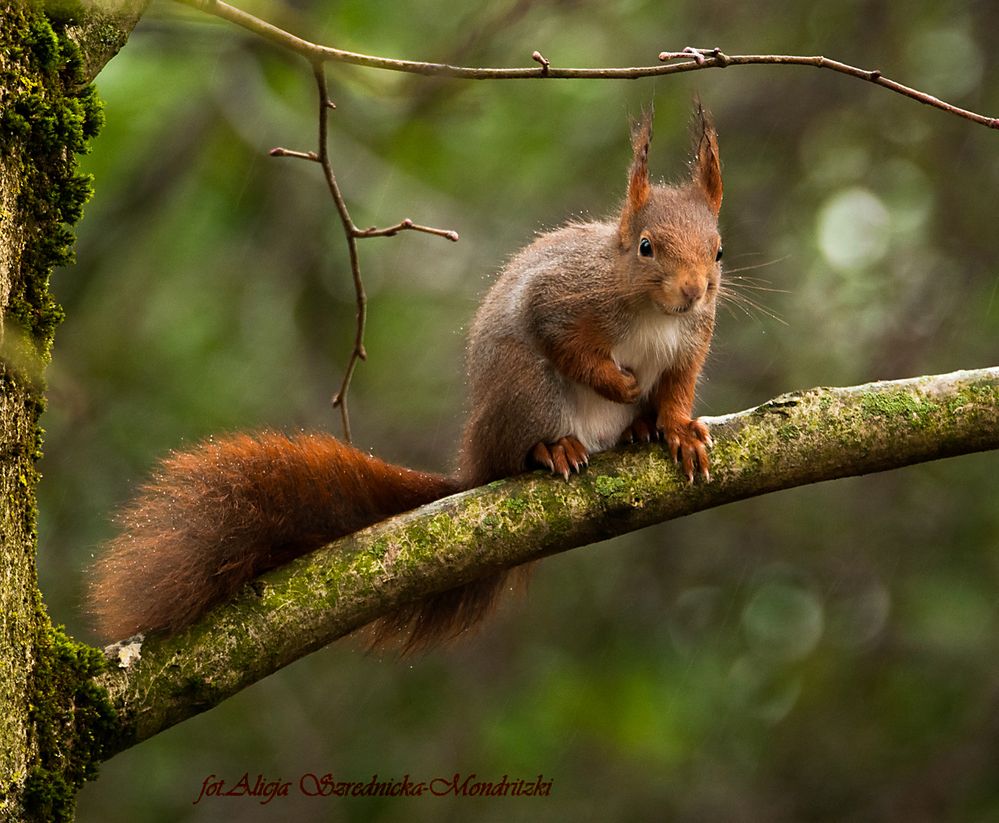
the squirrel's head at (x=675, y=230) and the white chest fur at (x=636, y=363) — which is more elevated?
the squirrel's head at (x=675, y=230)

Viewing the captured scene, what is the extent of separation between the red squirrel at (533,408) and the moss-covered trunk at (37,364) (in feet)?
1.40

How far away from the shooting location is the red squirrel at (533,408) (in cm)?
262

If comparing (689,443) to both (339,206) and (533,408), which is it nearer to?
(533,408)

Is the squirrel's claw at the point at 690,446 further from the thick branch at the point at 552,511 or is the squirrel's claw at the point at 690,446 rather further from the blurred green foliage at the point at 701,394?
the blurred green foliage at the point at 701,394

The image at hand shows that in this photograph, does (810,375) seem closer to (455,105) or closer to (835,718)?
(835,718)

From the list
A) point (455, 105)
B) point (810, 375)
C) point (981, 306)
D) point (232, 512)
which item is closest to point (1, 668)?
point (232, 512)

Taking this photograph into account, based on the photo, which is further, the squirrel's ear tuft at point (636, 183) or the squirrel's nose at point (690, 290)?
the squirrel's ear tuft at point (636, 183)

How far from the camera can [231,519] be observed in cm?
258

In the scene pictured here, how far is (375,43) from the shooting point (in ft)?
19.5

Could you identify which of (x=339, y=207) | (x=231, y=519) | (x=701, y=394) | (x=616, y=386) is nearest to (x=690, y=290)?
(x=616, y=386)

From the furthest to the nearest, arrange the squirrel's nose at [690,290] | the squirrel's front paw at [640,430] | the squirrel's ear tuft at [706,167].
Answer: the squirrel's ear tuft at [706,167] → the squirrel's front paw at [640,430] → the squirrel's nose at [690,290]

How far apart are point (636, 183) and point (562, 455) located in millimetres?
758

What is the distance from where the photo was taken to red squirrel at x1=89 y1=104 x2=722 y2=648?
2.62m

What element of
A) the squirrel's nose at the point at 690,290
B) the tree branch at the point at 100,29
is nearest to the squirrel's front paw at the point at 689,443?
the squirrel's nose at the point at 690,290
